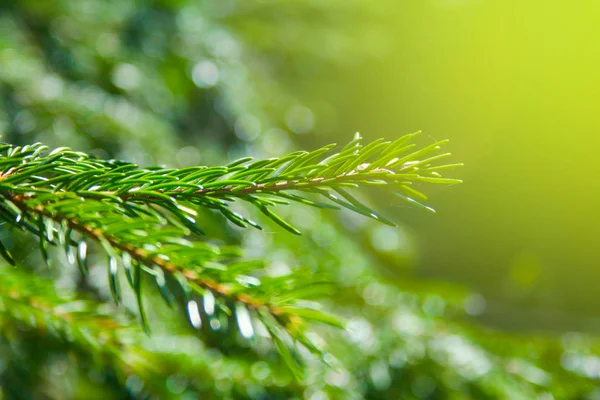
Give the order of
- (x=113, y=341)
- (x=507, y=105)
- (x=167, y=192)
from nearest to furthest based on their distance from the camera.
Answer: (x=167, y=192), (x=113, y=341), (x=507, y=105)

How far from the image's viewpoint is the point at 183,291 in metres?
0.32

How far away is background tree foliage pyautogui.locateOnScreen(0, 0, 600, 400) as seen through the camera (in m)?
0.53

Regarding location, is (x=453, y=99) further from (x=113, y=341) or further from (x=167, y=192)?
(x=167, y=192)

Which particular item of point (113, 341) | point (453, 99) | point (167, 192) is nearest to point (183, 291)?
point (167, 192)

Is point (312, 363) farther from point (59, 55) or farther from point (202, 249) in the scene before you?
point (59, 55)

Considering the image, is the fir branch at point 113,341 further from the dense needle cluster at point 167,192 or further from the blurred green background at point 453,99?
the blurred green background at point 453,99

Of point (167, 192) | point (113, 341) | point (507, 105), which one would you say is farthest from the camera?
point (507, 105)

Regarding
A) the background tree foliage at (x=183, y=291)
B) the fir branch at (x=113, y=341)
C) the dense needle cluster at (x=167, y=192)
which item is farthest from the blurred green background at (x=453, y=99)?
the dense needle cluster at (x=167, y=192)

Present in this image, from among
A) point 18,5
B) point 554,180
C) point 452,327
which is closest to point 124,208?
point 452,327

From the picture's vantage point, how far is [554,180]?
13.6ft

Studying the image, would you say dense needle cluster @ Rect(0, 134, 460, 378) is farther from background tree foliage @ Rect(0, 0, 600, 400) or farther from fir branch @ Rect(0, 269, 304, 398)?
fir branch @ Rect(0, 269, 304, 398)

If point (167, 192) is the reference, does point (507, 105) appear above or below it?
above

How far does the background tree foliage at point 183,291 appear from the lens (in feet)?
1.73

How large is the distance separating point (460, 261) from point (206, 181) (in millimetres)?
4484
